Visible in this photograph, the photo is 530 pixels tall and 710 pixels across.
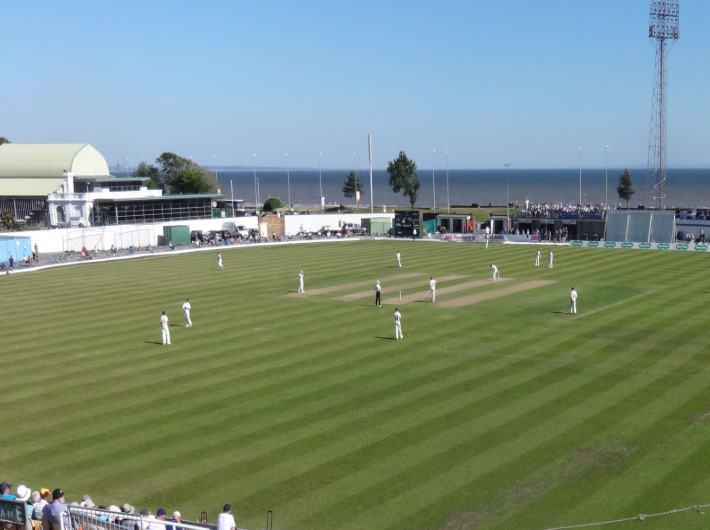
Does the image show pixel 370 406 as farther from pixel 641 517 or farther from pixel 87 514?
pixel 87 514

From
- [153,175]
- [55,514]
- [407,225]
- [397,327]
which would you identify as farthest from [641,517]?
[153,175]

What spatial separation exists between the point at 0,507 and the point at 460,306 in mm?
30192

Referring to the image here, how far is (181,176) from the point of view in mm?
127750

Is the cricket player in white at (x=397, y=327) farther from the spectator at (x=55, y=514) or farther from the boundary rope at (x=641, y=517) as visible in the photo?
the spectator at (x=55, y=514)

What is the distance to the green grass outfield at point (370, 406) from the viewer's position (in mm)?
17562

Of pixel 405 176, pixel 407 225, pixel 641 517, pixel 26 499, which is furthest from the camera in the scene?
pixel 405 176

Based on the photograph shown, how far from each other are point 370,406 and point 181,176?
109502 mm

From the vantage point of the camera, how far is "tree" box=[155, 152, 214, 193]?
4975 inches

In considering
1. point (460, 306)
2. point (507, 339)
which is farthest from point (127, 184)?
point (507, 339)

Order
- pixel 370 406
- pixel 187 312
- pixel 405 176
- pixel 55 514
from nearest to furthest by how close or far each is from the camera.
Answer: pixel 55 514
pixel 370 406
pixel 187 312
pixel 405 176

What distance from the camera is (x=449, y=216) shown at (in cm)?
9550

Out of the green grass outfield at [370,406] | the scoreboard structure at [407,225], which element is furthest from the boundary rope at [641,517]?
the scoreboard structure at [407,225]

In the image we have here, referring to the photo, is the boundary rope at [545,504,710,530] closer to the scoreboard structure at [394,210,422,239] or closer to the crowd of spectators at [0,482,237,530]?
the crowd of spectators at [0,482,237,530]

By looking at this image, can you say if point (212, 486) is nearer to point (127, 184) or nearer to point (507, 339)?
point (507, 339)
